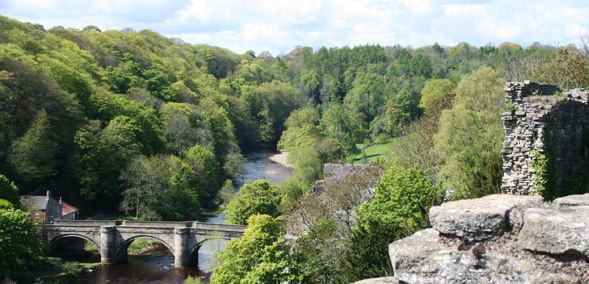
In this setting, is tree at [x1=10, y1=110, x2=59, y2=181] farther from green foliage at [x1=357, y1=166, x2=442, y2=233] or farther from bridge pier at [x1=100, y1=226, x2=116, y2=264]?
green foliage at [x1=357, y1=166, x2=442, y2=233]

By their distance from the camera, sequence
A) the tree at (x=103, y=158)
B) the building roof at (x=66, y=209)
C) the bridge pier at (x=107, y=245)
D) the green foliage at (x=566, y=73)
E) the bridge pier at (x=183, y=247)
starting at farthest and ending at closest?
the tree at (x=103, y=158), the building roof at (x=66, y=209), the bridge pier at (x=107, y=245), the bridge pier at (x=183, y=247), the green foliage at (x=566, y=73)

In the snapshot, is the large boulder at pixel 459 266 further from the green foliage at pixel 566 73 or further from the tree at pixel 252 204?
the tree at pixel 252 204

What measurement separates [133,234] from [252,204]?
10400mm

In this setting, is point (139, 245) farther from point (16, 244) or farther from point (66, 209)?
point (16, 244)

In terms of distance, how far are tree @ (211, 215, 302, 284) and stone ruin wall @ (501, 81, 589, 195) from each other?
1276cm

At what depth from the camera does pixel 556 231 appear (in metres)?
8.01

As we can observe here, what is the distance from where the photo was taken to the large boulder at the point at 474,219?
8.55 m

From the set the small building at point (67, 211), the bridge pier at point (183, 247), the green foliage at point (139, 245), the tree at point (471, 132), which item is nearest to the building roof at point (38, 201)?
the small building at point (67, 211)

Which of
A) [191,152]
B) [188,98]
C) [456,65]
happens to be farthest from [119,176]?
[456,65]

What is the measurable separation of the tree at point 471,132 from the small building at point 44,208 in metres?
32.7

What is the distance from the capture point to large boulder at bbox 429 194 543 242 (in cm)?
855

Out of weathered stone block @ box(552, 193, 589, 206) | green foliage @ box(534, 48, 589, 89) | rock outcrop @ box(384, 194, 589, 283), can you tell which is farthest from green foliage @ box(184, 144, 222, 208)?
weathered stone block @ box(552, 193, 589, 206)

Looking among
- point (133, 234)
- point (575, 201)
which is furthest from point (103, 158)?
point (575, 201)

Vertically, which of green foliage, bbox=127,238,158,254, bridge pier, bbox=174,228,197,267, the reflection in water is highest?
bridge pier, bbox=174,228,197,267
